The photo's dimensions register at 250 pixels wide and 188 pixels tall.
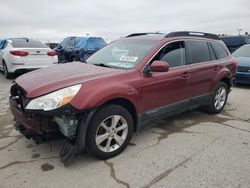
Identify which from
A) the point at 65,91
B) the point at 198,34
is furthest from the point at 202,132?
the point at 65,91

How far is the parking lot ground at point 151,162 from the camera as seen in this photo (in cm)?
281

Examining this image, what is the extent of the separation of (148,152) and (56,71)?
71.1 inches

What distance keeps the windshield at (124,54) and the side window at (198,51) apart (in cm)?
90

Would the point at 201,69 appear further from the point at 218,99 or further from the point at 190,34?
the point at 218,99

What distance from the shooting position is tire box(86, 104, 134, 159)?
303 centimetres

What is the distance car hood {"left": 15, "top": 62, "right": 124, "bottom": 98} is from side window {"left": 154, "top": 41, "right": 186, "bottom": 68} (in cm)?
89

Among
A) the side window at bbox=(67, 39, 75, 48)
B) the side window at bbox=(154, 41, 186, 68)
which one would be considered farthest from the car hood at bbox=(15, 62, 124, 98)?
the side window at bbox=(67, 39, 75, 48)

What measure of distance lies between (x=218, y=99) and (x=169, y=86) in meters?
1.93

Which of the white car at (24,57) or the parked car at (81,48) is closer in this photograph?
the white car at (24,57)

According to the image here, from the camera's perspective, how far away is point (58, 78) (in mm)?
3219

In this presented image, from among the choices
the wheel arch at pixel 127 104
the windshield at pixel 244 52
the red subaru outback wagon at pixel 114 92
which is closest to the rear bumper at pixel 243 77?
the windshield at pixel 244 52

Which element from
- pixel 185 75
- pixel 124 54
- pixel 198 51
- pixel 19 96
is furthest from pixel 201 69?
pixel 19 96

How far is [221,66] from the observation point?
518 centimetres

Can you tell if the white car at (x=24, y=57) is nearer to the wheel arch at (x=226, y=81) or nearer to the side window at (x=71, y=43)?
the side window at (x=71, y=43)
